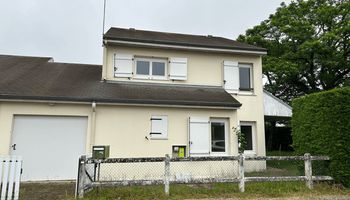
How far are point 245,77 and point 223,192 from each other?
7.21 m

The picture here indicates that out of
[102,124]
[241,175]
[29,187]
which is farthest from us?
[102,124]

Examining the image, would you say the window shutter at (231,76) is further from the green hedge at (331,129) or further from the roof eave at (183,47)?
the green hedge at (331,129)

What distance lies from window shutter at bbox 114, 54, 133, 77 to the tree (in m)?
12.4

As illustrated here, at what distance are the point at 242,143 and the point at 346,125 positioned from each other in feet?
13.5

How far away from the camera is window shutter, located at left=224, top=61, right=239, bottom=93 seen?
473 inches

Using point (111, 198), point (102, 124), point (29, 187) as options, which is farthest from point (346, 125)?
point (29, 187)

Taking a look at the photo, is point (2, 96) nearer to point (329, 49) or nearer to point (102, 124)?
point (102, 124)

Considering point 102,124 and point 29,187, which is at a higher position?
point 102,124

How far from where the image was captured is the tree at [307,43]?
64.1 ft

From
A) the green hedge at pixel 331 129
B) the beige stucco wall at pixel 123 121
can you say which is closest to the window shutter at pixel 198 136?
the beige stucco wall at pixel 123 121

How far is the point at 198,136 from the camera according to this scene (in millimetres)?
10070

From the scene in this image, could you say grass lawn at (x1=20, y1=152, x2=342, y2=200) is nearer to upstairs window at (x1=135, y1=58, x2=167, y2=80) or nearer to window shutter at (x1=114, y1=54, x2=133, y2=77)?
window shutter at (x1=114, y1=54, x2=133, y2=77)

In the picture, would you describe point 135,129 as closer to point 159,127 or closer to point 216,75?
point 159,127

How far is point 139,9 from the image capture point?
14492 millimetres
